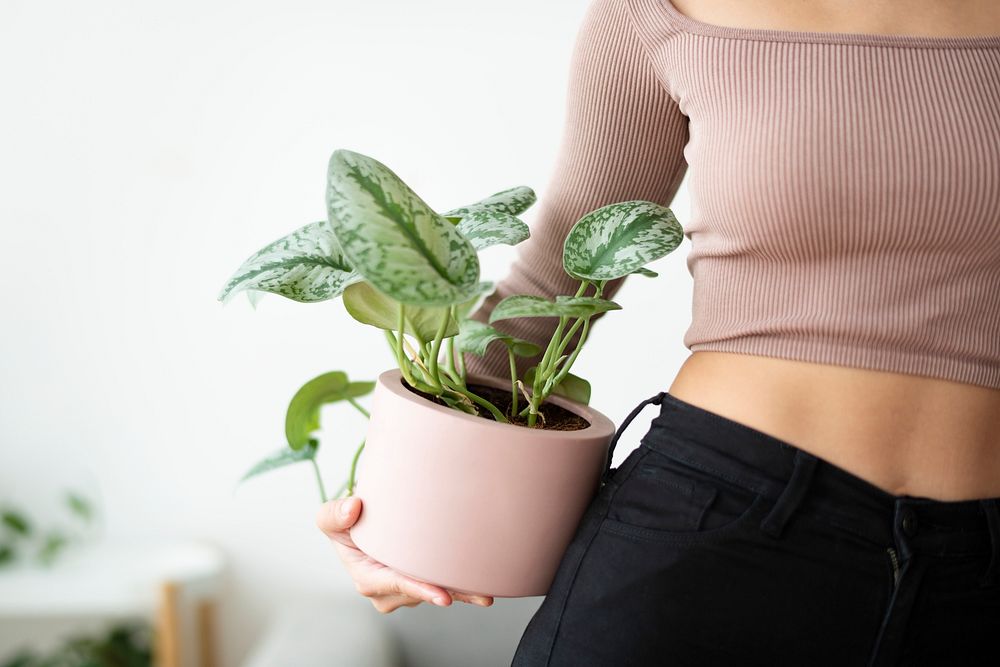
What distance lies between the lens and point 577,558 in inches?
26.8

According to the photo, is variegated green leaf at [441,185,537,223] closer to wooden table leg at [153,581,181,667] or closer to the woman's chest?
the woman's chest

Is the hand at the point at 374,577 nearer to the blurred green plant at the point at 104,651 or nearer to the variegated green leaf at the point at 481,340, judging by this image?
the variegated green leaf at the point at 481,340

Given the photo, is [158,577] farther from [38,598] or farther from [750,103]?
[750,103]

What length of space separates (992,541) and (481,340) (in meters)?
0.39

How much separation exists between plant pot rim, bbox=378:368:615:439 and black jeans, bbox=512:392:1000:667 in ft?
0.29

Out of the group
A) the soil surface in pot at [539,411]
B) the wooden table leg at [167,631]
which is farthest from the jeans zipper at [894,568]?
the wooden table leg at [167,631]

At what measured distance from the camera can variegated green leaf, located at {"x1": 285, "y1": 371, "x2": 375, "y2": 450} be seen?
0.94 m

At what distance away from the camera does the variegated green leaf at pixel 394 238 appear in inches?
20.3

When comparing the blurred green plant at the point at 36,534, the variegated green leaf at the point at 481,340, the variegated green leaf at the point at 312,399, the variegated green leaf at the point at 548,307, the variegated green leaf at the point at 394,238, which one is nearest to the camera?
the variegated green leaf at the point at 394,238

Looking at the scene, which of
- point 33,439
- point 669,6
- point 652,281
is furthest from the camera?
point 33,439

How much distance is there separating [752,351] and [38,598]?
159 centimetres

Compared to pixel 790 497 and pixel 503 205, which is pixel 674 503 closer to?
pixel 790 497

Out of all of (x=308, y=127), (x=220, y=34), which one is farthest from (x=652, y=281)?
(x=220, y=34)

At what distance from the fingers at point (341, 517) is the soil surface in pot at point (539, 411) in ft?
0.32
